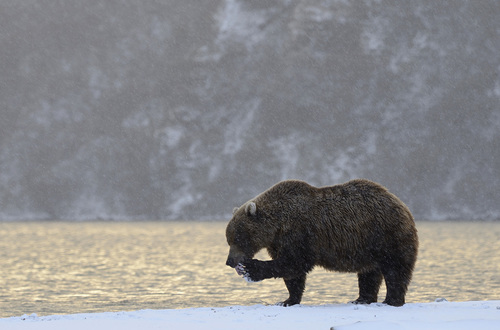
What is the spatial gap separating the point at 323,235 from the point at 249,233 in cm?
107

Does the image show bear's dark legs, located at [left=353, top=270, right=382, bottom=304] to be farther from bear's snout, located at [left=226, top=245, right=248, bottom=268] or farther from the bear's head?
bear's snout, located at [left=226, top=245, right=248, bottom=268]

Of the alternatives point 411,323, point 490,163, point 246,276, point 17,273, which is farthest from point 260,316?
point 490,163

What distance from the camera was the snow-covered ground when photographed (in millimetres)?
9803

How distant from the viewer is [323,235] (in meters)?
11.8

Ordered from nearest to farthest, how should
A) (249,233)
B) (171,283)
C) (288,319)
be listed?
(288,319) → (249,233) → (171,283)

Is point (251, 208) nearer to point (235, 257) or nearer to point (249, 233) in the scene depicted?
point (249, 233)

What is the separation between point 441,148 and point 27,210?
3966 inches

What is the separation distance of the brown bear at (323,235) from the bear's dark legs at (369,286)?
A: 42cm

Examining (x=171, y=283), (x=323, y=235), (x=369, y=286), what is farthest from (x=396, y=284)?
(x=171, y=283)

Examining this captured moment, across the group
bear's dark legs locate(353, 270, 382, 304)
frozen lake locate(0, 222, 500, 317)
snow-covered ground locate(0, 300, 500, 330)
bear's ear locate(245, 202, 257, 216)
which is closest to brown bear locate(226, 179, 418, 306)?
bear's ear locate(245, 202, 257, 216)

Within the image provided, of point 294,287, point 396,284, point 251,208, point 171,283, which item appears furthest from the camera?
point 171,283

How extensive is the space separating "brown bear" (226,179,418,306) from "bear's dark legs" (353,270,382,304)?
0.42 meters

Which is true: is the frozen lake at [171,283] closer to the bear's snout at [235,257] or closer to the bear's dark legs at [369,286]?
the bear's dark legs at [369,286]

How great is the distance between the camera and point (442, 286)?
35.4m
